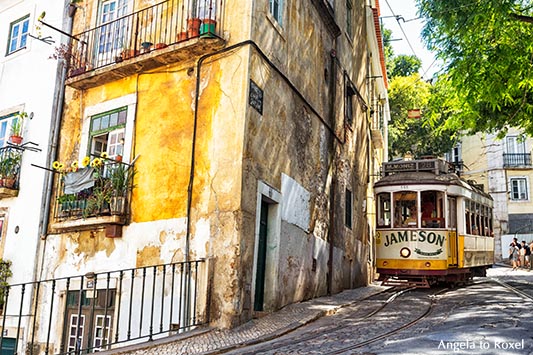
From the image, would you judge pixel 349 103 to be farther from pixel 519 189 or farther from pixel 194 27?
pixel 519 189

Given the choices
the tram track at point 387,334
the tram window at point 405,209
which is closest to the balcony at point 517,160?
the tram window at point 405,209

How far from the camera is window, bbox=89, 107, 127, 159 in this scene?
11.3 meters

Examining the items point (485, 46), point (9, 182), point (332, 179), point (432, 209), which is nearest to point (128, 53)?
point (9, 182)

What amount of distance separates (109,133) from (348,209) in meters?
7.96

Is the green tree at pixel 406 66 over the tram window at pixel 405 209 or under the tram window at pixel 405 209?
over

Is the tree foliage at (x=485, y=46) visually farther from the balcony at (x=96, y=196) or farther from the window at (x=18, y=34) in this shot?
the window at (x=18, y=34)

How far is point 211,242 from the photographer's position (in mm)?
9328

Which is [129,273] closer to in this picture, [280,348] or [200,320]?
[200,320]

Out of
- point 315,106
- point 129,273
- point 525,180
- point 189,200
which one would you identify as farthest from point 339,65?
point 525,180

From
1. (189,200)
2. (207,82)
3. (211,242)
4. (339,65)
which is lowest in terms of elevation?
(211,242)

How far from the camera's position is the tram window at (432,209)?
14141 millimetres

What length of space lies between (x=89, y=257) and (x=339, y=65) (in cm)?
910

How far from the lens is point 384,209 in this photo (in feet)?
49.6

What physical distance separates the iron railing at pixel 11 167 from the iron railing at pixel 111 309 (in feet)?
8.25
